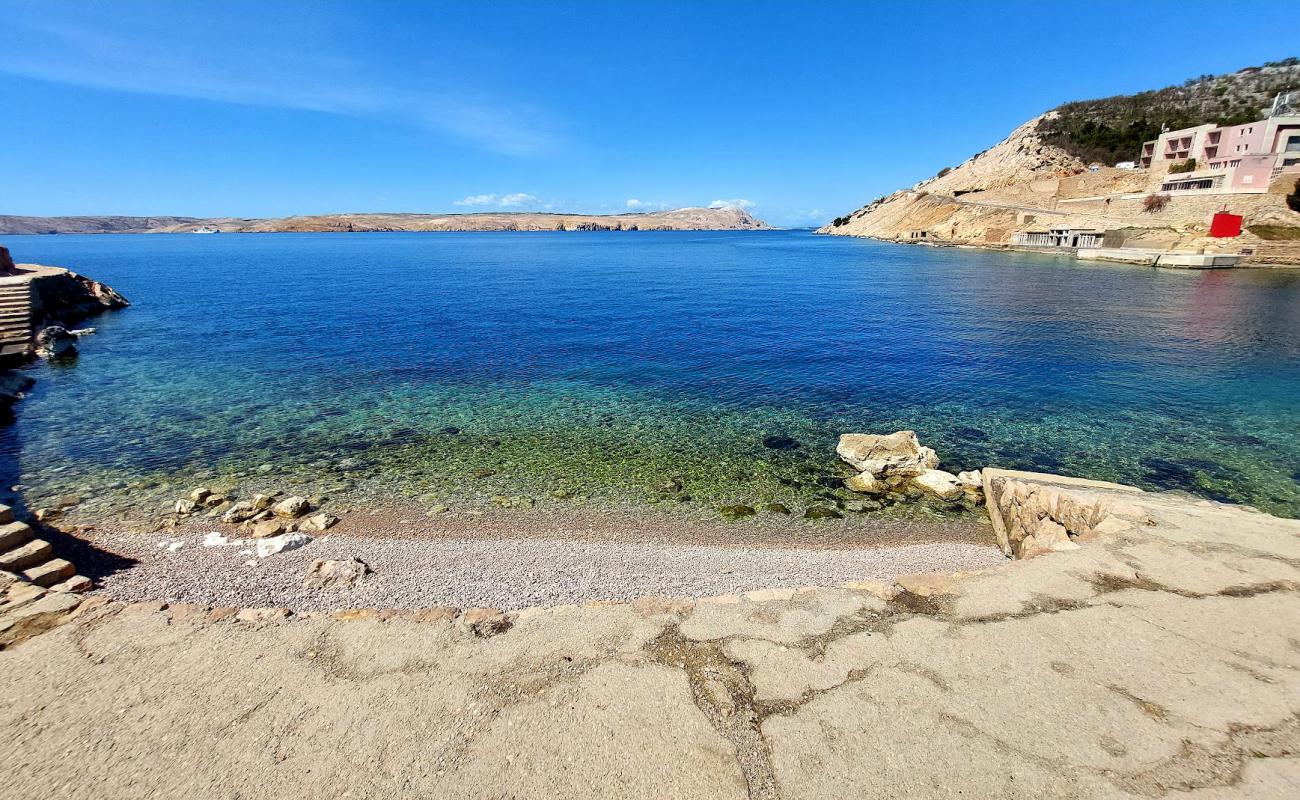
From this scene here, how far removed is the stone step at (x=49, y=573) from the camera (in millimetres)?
8609

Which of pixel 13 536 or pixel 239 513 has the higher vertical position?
pixel 13 536

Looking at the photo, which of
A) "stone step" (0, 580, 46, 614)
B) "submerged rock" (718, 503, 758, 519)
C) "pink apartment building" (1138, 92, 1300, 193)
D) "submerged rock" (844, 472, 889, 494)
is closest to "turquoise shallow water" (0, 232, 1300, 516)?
"submerged rock" (718, 503, 758, 519)

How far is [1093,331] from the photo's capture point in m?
33.9

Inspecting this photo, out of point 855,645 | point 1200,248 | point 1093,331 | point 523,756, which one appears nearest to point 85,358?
point 523,756

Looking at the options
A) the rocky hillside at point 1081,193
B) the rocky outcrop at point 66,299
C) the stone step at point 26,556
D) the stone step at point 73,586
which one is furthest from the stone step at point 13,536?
the rocky hillside at point 1081,193

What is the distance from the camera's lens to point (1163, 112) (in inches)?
4958

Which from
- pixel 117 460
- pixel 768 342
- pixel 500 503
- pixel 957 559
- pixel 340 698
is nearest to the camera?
pixel 340 698

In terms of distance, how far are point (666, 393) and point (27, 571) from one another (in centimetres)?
1845

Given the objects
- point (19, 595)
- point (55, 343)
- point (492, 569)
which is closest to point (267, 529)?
point (19, 595)

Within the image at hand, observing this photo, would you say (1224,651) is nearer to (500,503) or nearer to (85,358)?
(500,503)

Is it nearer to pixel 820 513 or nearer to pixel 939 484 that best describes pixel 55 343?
pixel 820 513

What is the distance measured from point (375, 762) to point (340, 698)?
1.23m

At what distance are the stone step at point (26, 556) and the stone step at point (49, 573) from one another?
11 centimetres

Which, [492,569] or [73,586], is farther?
[492,569]
